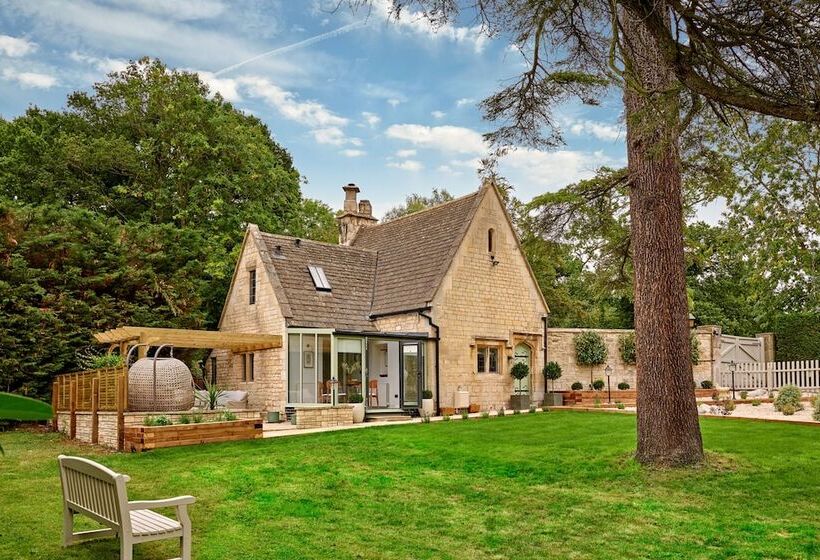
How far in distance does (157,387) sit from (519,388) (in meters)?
13.6

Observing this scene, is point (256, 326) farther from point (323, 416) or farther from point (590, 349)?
point (590, 349)

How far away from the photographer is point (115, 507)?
6.20 meters

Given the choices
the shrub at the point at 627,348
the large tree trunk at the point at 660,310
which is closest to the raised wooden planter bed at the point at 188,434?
the large tree trunk at the point at 660,310

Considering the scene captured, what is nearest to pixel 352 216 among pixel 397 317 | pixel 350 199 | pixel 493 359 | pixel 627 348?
pixel 350 199

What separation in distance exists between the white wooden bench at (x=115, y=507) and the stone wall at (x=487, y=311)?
17111 millimetres

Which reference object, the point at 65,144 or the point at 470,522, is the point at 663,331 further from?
the point at 65,144

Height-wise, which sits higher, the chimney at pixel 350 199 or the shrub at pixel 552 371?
the chimney at pixel 350 199

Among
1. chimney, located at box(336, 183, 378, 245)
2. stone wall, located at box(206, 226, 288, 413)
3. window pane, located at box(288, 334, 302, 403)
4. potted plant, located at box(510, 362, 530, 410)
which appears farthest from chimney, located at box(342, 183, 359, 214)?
window pane, located at box(288, 334, 302, 403)

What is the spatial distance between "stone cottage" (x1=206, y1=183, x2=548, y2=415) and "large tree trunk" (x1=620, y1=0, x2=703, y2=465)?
1223 centimetres

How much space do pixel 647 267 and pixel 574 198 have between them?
2.30m

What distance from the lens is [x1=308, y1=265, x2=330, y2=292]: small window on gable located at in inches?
981

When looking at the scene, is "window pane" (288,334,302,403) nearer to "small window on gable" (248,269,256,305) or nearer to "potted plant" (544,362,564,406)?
"small window on gable" (248,269,256,305)

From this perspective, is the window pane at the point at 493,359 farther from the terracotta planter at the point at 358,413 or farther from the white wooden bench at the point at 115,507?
the white wooden bench at the point at 115,507

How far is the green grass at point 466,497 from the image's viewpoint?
741 cm
